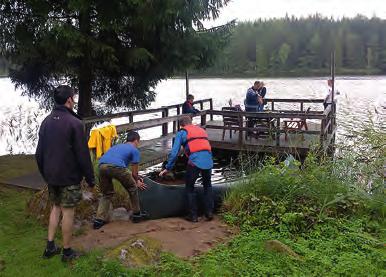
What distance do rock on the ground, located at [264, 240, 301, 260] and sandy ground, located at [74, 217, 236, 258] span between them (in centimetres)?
58

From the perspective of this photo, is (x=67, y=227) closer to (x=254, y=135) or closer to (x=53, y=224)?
(x=53, y=224)

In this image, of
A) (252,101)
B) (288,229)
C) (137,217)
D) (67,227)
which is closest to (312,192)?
(288,229)

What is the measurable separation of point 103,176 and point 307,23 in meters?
13.4

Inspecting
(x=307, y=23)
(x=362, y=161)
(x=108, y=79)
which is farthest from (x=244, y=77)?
(x=362, y=161)

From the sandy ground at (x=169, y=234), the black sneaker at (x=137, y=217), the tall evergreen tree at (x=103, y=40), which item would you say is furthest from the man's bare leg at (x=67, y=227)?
the tall evergreen tree at (x=103, y=40)

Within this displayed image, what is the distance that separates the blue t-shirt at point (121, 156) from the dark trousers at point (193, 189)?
32.4 inches

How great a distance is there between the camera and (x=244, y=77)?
54188 mm

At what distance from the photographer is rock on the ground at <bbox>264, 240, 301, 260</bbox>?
4297 millimetres

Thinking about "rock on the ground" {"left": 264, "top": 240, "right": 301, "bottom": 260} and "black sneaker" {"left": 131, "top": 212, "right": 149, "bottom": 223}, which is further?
"black sneaker" {"left": 131, "top": 212, "right": 149, "bottom": 223}

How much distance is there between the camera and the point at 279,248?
4.35 meters

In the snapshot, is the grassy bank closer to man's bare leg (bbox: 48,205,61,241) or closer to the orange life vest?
man's bare leg (bbox: 48,205,61,241)

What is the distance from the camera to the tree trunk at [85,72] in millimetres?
8488

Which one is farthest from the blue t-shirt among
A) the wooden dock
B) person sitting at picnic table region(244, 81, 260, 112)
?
person sitting at picnic table region(244, 81, 260, 112)

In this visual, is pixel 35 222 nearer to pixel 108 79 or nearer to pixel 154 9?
pixel 154 9
